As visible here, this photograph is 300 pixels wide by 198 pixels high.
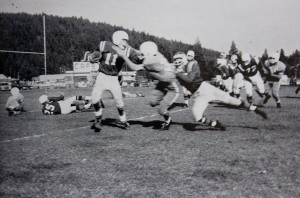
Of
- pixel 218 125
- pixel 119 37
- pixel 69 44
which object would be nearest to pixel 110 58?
pixel 119 37

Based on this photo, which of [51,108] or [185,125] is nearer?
[185,125]

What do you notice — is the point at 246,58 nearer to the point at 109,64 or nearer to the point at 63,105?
the point at 109,64

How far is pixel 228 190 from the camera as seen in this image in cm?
368

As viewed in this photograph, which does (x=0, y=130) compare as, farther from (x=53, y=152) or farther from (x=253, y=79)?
(x=253, y=79)

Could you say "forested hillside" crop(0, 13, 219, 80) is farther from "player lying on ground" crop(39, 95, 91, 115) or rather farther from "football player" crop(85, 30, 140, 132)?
"football player" crop(85, 30, 140, 132)

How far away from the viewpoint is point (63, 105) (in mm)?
12555

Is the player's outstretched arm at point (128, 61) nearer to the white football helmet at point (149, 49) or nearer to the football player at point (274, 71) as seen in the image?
the white football helmet at point (149, 49)

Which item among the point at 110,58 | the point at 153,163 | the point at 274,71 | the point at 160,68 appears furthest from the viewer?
the point at 274,71

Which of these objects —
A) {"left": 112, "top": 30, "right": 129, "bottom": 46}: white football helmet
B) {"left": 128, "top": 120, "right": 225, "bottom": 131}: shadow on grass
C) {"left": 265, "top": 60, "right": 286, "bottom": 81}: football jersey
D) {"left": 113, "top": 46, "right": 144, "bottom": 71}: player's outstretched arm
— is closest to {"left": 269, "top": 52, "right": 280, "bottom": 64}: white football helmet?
{"left": 265, "top": 60, "right": 286, "bottom": 81}: football jersey

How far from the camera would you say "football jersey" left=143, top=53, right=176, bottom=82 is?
305 inches

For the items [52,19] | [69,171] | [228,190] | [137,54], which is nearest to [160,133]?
[137,54]

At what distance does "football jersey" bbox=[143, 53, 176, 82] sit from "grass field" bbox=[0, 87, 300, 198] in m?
1.29

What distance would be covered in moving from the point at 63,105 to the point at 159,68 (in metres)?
6.00

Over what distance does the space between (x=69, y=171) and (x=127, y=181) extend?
3.15 ft
